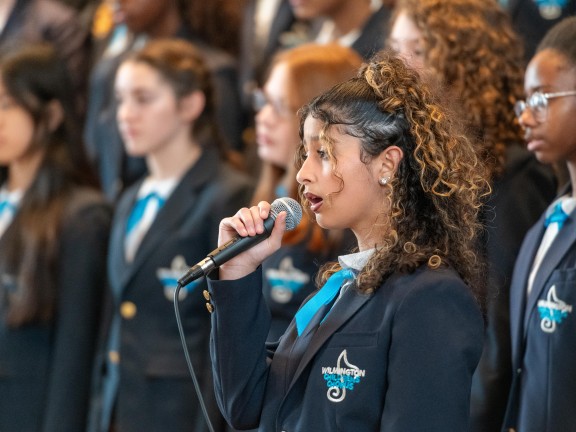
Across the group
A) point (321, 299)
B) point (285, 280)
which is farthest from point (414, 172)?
point (285, 280)

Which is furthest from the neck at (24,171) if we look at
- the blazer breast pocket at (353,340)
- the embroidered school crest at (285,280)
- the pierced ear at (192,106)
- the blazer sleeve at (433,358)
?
the blazer sleeve at (433,358)

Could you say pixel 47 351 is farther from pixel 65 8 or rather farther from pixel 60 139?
→ pixel 65 8

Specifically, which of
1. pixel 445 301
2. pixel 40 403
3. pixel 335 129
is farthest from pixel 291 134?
pixel 445 301

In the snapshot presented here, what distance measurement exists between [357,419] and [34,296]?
6.08 feet

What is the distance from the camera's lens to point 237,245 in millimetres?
2008

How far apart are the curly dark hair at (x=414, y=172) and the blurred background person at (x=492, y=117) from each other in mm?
597

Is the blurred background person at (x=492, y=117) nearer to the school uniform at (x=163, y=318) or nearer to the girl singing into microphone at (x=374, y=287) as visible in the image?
the girl singing into microphone at (x=374, y=287)

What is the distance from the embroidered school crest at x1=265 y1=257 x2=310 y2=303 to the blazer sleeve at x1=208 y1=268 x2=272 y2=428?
1.05 m

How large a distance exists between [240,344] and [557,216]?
2.95 feet

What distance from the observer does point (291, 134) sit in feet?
11.5

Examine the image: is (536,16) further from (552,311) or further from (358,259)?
(358,259)

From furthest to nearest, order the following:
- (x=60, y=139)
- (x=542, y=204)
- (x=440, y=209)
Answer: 1. (x=60, y=139)
2. (x=542, y=204)
3. (x=440, y=209)

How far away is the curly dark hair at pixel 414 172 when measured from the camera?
2010mm

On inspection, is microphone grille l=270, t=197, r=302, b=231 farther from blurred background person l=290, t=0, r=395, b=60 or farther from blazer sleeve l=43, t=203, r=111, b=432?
blurred background person l=290, t=0, r=395, b=60
